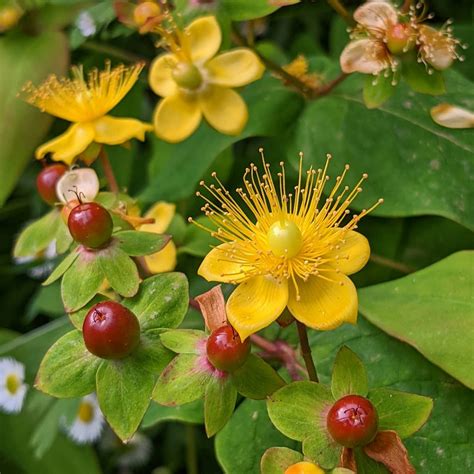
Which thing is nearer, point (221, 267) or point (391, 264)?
point (221, 267)

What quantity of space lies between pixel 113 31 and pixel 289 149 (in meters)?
0.25

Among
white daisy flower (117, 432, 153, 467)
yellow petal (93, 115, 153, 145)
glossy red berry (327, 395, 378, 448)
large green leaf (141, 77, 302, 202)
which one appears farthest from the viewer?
white daisy flower (117, 432, 153, 467)

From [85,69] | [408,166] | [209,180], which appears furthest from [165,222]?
[85,69]

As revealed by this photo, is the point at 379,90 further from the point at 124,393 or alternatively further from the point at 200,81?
the point at 124,393

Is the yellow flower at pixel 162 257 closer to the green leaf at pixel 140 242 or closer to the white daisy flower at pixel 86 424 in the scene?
the green leaf at pixel 140 242

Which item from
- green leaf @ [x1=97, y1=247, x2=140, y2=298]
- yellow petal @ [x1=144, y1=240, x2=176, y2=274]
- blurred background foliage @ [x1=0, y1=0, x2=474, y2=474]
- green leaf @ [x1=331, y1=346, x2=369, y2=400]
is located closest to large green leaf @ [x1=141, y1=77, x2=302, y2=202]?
blurred background foliage @ [x1=0, y1=0, x2=474, y2=474]

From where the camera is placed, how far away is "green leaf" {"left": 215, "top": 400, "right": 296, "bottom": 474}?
1.99 feet

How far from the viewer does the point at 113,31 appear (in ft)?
2.83

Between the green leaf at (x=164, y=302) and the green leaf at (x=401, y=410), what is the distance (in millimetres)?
142

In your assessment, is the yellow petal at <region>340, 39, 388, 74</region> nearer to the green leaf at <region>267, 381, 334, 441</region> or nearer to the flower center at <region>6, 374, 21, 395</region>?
the green leaf at <region>267, 381, 334, 441</region>

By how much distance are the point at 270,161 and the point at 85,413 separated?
34 centimetres

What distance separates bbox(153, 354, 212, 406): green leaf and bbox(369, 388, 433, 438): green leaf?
0.11 meters

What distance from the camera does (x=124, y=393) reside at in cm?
51

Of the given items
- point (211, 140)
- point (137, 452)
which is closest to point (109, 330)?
point (211, 140)
